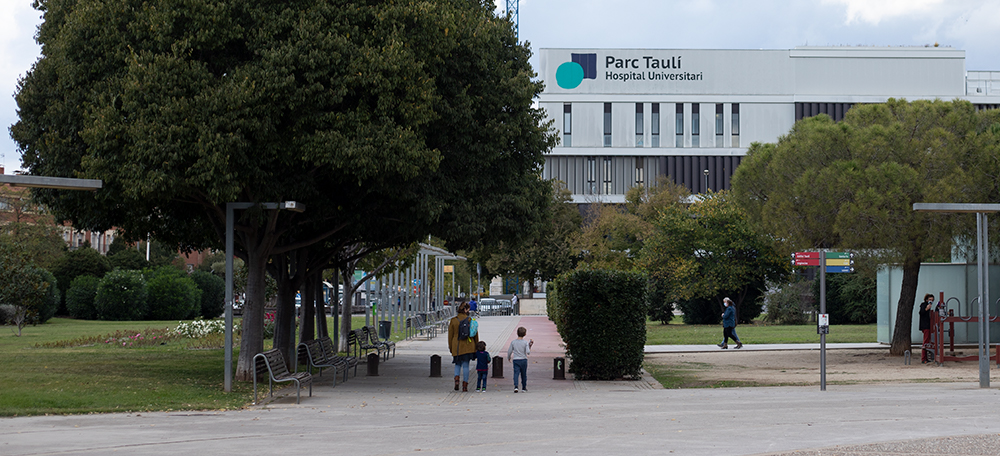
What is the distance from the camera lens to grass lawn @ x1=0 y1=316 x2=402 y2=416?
13.4m

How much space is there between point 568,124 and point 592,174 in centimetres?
441

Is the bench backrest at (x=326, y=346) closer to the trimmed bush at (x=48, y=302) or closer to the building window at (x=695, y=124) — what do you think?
the trimmed bush at (x=48, y=302)

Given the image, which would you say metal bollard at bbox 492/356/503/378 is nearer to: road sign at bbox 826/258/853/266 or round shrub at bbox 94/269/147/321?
road sign at bbox 826/258/853/266

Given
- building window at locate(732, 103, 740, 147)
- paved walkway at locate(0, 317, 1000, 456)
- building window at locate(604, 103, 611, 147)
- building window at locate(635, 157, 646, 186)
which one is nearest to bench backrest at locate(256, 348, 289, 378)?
paved walkway at locate(0, 317, 1000, 456)

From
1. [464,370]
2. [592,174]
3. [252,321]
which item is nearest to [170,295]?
[592,174]

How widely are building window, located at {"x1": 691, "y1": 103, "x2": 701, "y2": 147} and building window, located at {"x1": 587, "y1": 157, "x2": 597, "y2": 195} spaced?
7763mm

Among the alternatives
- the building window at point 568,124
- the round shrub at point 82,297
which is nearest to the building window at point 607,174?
the building window at point 568,124

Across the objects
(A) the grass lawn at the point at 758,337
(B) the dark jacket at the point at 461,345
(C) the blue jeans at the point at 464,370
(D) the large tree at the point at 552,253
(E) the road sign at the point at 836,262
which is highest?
(D) the large tree at the point at 552,253

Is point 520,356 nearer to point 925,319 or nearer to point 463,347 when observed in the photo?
point 463,347

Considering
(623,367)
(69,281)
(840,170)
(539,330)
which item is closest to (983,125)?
(840,170)

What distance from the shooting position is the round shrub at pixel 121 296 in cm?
5028

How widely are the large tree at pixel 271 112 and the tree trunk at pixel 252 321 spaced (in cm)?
3

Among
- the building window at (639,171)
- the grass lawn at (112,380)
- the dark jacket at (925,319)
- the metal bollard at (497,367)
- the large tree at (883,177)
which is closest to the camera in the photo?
the grass lawn at (112,380)

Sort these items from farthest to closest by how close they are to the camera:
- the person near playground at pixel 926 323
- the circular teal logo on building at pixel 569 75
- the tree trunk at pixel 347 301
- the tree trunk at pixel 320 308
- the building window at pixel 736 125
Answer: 1. the building window at pixel 736 125
2. the circular teal logo on building at pixel 569 75
3. the tree trunk at pixel 347 301
4. the tree trunk at pixel 320 308
5. the person near playground at pixel 926 323
